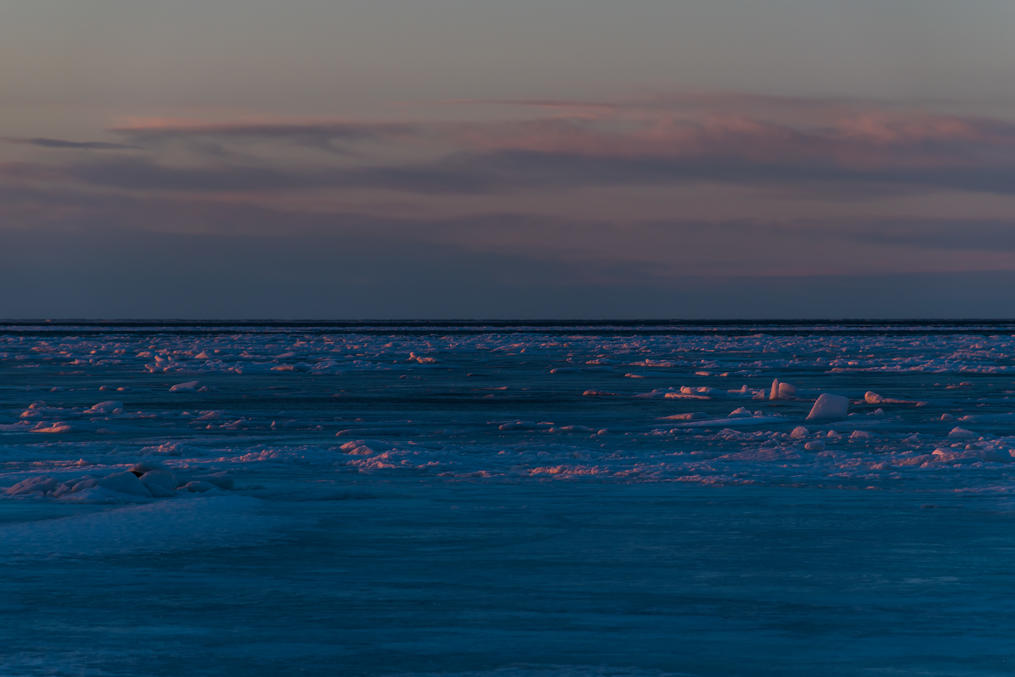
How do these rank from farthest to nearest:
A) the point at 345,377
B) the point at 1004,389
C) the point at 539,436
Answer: the point at 345,377 < the point at 1004,389 < the point at 539,436

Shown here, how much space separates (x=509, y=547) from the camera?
6.30 meters

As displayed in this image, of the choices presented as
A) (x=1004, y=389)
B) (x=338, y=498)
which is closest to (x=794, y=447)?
(x=338, y=498)

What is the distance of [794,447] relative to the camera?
437 inches

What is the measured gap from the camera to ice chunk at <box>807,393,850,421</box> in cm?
1467

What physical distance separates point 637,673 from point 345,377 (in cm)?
2173

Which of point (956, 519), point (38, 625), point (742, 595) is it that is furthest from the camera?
point (956, 519)

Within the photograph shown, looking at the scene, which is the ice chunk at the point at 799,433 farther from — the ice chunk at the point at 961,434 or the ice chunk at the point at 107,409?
the ice chunk at the point at 107,409

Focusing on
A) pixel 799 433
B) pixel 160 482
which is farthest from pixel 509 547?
pixel 799 433

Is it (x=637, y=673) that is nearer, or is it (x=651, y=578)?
(x=637, y=673)

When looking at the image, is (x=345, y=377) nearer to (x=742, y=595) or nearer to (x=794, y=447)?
(x=794, y=447)

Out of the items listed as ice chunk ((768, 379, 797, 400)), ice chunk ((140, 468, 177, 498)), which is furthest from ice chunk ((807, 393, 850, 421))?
ice chunk ((140, 468, 177, 498))

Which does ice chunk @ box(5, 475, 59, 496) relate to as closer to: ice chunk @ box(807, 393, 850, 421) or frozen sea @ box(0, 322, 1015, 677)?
frozen sea @ box(0, 322, 1015, 677)

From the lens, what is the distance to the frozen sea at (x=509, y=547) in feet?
14.4

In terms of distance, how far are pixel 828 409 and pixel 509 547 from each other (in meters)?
9.32
